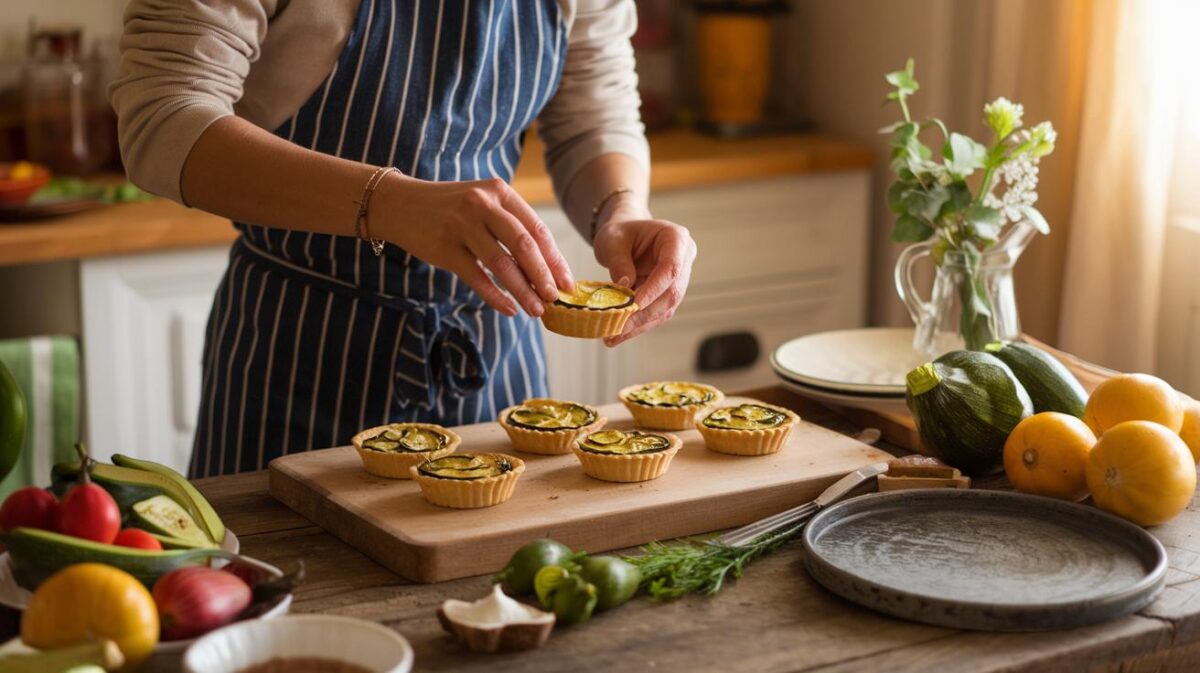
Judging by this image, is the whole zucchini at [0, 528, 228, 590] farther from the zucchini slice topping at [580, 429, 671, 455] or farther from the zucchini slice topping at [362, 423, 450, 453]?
the zucchini slice topping at [580, 429, 671, 455]

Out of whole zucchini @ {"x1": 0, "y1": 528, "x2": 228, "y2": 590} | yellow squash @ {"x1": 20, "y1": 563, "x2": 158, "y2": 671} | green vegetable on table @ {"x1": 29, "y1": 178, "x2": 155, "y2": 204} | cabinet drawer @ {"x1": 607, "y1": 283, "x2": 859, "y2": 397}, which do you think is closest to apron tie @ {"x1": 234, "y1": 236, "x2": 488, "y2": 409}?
whole zucchini @ {"x1": 0, "y1": 528, "x2": 228, "y2": 590}

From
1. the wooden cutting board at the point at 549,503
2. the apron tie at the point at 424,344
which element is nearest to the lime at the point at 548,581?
the wooden cutting board at the point at 549,503

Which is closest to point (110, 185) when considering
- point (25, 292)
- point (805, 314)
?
point (25, 292)

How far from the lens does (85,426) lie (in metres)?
2.59

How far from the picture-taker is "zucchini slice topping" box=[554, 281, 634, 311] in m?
1.60

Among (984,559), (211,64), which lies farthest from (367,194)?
(984,559)

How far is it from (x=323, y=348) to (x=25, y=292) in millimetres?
974

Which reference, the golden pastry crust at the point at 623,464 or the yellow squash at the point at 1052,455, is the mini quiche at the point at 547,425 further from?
the yellow squash at the point at 1052,455

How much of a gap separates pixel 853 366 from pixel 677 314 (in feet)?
3.87

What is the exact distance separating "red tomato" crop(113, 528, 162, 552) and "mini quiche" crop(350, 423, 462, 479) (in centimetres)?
34

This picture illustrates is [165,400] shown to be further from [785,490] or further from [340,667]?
[340,667]

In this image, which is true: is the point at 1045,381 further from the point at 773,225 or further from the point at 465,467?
the point at 773,225

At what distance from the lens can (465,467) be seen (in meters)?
1.43

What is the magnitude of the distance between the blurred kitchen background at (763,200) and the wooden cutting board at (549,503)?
1086 millimetres
